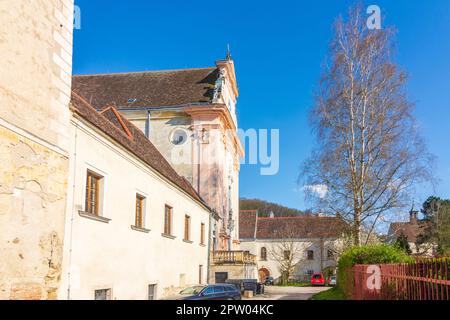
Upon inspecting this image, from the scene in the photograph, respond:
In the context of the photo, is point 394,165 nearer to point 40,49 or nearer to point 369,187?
point 369,187

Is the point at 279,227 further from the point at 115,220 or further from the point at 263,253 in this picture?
the point at 115,220

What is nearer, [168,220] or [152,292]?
[152,292]

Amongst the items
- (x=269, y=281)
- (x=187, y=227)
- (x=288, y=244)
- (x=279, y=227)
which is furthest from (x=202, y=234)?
(x=279, y=227)

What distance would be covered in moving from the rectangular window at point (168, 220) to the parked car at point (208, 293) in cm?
409

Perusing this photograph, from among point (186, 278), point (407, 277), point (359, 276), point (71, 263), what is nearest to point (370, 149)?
point (359, 276)

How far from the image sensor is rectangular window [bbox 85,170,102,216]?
43.6 ft

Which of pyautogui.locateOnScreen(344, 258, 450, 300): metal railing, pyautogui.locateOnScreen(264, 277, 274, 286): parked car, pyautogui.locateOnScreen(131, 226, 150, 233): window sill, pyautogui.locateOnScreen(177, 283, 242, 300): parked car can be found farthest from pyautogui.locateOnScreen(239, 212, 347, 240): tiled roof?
pyautogui.locateOnScreen(344, 258, 450, 300): metal railing

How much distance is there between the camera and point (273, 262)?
6241 centimetres

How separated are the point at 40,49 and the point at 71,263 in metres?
5.14

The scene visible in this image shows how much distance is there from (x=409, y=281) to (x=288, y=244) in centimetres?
5368

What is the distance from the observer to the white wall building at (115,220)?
12.2 meters

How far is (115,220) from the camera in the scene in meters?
14.7

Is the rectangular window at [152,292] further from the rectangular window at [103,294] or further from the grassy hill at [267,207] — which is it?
the grassy hill at [267,207]

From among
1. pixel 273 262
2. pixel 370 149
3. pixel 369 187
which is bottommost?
pixel 273 262
